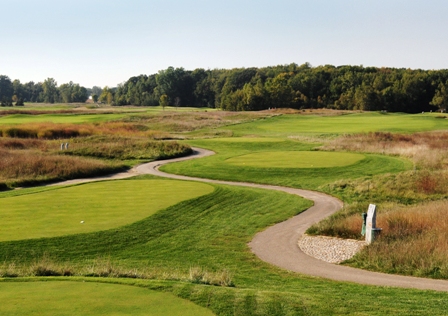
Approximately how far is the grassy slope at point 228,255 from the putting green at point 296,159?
9.38 meters

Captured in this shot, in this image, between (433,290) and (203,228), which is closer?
(433,290)

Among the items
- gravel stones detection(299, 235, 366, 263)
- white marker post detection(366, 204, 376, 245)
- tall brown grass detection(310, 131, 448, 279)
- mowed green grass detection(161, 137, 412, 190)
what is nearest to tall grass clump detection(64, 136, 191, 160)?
mowed green grass detection(161, 137, 412, 190)

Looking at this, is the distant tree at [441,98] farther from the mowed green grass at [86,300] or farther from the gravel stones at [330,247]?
the mowed green grass at [86,300]

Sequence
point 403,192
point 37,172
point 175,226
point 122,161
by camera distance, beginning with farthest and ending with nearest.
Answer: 1. point 122,161
2. point 37,172
3. point 403,192
4. point 175,226

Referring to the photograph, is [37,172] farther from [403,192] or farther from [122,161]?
[403,192]

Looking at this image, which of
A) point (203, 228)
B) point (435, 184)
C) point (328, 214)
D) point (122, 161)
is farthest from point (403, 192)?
point (122, 161)

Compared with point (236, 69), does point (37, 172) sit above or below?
below

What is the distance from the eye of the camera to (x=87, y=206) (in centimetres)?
2220

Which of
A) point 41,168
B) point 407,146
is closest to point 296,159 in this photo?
point 407,146

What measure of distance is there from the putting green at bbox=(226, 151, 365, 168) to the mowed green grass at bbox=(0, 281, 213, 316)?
27.0 meters

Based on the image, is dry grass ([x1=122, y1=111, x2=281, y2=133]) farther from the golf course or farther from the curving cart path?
the curving cart path

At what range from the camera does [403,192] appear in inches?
1086

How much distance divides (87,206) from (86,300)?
12.8 metres

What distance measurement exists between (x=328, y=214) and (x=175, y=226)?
24.4ft
